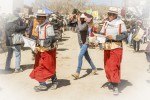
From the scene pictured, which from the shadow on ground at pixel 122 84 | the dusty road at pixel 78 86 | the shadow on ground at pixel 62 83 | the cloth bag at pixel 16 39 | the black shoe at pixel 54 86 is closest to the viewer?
the dusty road at pixel 78 86

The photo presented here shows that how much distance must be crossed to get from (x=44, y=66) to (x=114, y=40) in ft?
5.77

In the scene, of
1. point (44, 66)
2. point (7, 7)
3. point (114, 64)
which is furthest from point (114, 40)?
point (7, 7)

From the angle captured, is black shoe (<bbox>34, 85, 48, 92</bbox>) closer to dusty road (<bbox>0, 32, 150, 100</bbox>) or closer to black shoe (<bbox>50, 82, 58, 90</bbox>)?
dusty road (<bbox>0, 32, 150, 100</bbox>)

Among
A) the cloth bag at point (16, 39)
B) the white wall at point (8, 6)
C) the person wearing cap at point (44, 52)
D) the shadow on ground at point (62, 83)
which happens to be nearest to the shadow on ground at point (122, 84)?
the shadow on ground at point (62, 83)

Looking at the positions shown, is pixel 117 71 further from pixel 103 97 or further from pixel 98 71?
pixel 98 71

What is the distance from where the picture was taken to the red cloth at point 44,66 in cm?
951

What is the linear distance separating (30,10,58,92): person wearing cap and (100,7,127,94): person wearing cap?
1.30 m

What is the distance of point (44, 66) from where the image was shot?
31.3 ft

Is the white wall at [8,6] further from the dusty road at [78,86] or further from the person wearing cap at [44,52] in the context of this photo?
the person wearing cap at [44,52]

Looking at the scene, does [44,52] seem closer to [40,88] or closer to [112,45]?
[40,88]

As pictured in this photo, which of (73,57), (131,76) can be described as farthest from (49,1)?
(131,76)

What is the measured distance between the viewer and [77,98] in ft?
29.1

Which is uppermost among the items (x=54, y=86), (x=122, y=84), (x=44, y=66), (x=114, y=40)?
(x=114, y=40)

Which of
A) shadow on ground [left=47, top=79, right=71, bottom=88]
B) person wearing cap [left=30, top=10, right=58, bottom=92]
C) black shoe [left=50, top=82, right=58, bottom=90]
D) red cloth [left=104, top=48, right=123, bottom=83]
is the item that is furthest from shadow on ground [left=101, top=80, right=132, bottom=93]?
person wearing cap [left=30, top=10, right=58, bottom=92]
